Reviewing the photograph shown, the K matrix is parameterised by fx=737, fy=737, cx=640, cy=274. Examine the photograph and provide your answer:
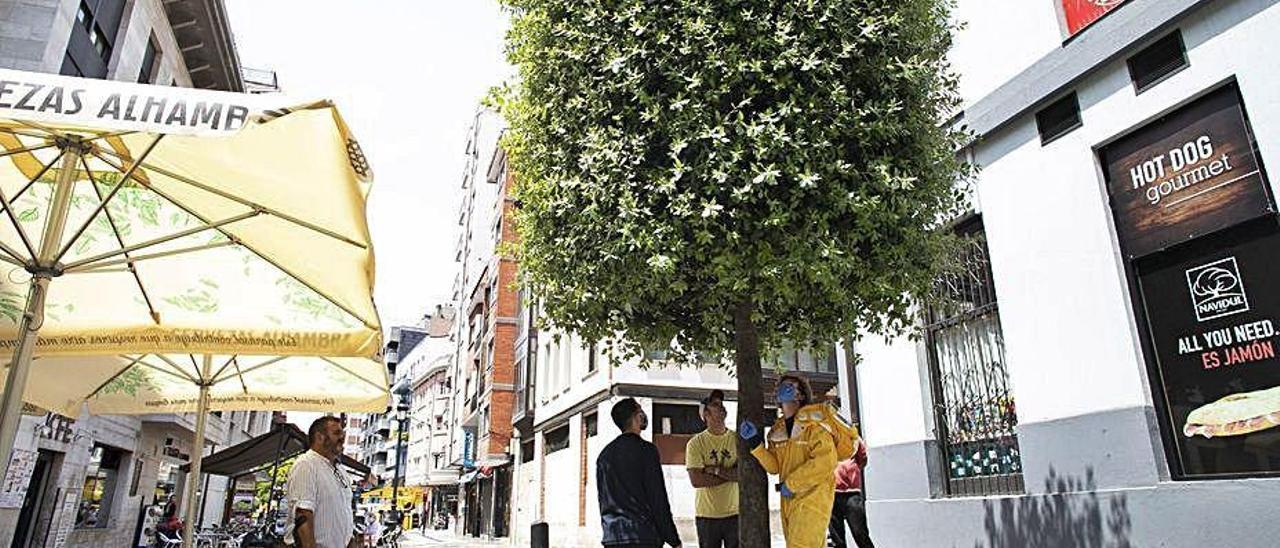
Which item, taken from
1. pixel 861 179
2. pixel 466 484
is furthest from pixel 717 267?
pixel 466 484

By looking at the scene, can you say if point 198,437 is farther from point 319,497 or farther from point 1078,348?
point 1078,348

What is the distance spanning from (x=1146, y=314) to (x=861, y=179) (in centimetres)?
284

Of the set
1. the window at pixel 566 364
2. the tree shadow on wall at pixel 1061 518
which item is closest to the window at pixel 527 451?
the window at pixel 566 364

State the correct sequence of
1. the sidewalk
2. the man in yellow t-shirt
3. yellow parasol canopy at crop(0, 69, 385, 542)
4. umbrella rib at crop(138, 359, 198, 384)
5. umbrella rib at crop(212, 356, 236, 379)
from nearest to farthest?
1. yellow parasol canopy at crop(0, 69, 385, 542)
2. the man in yellow t-shirt
3. umbrella rib at crop(138, 359, 198, 384)
4. umbrella rib at crop(212, 356, 236, 379)
5. the sidewalk

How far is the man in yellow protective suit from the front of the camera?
5.09 metres

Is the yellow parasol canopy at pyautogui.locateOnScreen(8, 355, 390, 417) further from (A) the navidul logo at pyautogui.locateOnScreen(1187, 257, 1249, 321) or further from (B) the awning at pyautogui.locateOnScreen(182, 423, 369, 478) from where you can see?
(A) the navidul logo at pyautogui.locateOnScreen(1187, 257, 1249, 321)

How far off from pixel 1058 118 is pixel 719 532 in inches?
204

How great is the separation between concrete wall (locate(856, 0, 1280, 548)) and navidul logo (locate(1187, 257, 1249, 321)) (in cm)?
57

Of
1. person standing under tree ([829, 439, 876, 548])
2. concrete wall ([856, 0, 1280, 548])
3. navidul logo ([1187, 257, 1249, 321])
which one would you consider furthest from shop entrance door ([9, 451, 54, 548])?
navidul logo ([1187, 257, 1249, 321])

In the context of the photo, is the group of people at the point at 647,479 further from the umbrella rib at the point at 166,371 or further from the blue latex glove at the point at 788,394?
the umbrella rib at the point at 166,371

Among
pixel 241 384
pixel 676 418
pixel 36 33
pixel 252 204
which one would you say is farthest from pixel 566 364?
pixel 252 204

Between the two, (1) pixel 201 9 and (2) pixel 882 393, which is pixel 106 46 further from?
(2) pixel 882 393

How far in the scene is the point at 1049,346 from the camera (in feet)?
22.9

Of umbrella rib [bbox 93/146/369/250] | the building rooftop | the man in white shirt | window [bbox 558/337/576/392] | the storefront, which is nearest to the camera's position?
umbrella rib [bbox 93/146/369/250]
